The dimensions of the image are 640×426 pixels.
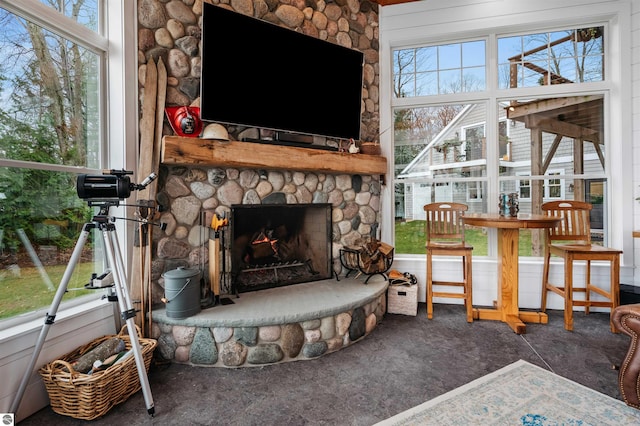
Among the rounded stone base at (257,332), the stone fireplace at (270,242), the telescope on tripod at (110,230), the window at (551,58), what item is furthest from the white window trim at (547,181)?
the telescope on tripod at (110,230)

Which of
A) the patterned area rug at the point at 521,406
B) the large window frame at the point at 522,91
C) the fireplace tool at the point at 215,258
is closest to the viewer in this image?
the patterned area rug at the point at 521,406

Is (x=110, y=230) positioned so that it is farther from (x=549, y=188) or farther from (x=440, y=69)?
(x=549, y=188)

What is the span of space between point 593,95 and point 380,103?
6.69ft

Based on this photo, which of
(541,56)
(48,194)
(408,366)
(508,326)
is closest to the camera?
(48,194)

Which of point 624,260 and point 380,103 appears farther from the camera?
point 380,103

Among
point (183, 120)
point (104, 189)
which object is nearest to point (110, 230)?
point (104, 189)

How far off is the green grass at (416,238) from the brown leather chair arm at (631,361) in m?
1.72

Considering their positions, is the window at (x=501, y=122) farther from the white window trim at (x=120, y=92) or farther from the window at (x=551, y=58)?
the white window trim at (x=120, y=92)

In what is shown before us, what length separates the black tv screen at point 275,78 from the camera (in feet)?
7.74

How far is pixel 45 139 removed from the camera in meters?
1.84

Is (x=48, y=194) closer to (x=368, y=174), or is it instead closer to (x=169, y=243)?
(x=169, y=243)

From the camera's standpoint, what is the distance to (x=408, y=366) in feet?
6.79

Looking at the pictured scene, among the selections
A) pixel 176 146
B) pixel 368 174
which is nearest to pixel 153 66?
pixel 176 146

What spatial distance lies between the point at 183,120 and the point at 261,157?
593 mm
